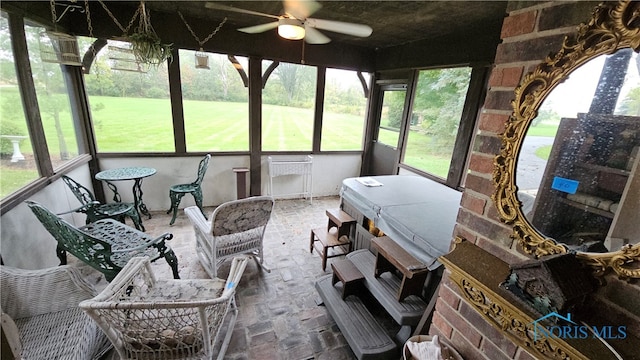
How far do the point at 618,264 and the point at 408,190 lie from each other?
85.0 inches

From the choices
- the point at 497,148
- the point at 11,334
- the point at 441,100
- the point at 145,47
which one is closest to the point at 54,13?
the point at 145,47

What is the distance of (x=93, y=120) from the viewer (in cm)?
348

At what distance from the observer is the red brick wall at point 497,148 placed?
0.78 metres

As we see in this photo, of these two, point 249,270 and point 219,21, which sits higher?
point 219,21

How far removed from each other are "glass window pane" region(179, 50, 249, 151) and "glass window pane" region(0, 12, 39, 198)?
5.51ft

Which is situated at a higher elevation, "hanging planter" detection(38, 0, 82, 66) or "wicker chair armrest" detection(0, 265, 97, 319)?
"hanging planter" detection(38, 0, 82, 66)

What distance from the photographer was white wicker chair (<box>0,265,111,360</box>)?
1.43 metres

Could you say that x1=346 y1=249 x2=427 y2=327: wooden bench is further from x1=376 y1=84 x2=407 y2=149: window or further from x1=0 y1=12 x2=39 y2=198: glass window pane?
x1=0 y1=12 x2=39 y2=198: glass window pane

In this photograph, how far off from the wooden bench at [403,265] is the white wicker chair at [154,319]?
3.37ft

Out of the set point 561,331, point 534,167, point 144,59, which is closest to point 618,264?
point 561,331

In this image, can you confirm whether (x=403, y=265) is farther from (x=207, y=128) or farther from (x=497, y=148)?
(x=207, y=128)

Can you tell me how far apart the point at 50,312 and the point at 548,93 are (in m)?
2.70

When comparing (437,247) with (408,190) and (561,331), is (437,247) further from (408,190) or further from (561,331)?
(408,190)

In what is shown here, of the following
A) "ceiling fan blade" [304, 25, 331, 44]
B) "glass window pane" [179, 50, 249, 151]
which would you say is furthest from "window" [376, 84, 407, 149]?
"glass window pane" [179, 50, 249, 151]
